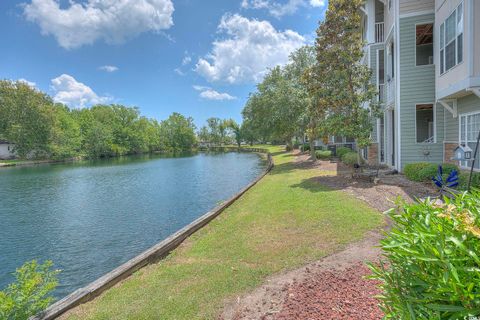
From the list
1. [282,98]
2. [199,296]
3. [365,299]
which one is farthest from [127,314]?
[282,98]

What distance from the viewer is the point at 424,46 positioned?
1301 cm

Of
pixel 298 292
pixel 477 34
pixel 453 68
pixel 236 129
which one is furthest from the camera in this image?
pixel 236 129

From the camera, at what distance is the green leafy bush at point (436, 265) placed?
1.41 metres

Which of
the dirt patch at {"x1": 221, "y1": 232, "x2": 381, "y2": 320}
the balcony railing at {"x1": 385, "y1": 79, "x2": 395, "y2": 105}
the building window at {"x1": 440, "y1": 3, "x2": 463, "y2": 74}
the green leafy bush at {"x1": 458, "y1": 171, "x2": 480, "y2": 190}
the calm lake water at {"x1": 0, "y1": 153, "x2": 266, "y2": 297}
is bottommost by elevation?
the calm lake water at {"x1": 0, "y1": 153, "x2": 266, "y2": 297}

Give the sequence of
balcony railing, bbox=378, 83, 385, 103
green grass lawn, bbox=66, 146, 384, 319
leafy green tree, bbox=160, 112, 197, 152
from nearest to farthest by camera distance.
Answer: green grass lawn, bbox=66, 146, 384, 319
balcony railing, bbox=378, 83, 385, 103
leafy green tree, bbox=160, 112, 197, 152

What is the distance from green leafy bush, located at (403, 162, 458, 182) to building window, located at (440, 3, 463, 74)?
328 cm

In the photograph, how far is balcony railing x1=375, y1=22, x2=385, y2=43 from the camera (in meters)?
14.9

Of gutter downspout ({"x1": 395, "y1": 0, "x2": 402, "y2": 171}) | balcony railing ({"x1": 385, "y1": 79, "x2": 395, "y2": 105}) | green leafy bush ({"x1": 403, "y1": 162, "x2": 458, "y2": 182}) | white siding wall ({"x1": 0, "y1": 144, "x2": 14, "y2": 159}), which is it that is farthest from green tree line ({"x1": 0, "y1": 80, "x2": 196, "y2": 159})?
green leafy bush ({"x1": 403, "y1": 162, "x2": 458, "y2": 182})

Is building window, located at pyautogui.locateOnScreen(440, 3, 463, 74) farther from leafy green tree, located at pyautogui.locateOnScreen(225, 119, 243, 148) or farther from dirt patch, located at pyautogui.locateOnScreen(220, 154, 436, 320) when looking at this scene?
leafy green tree, located at pyautogui.locateOnScreen(225, 119, 243, 148)

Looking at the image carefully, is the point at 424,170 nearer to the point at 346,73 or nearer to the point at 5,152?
the point at 346,73

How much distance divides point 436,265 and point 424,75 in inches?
500

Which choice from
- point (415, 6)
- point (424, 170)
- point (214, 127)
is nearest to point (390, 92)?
point (415, 6)

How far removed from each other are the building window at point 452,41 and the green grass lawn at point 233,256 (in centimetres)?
556

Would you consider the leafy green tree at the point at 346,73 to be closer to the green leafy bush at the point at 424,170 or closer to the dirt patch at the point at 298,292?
the green leafy bush at the point at 424,170
